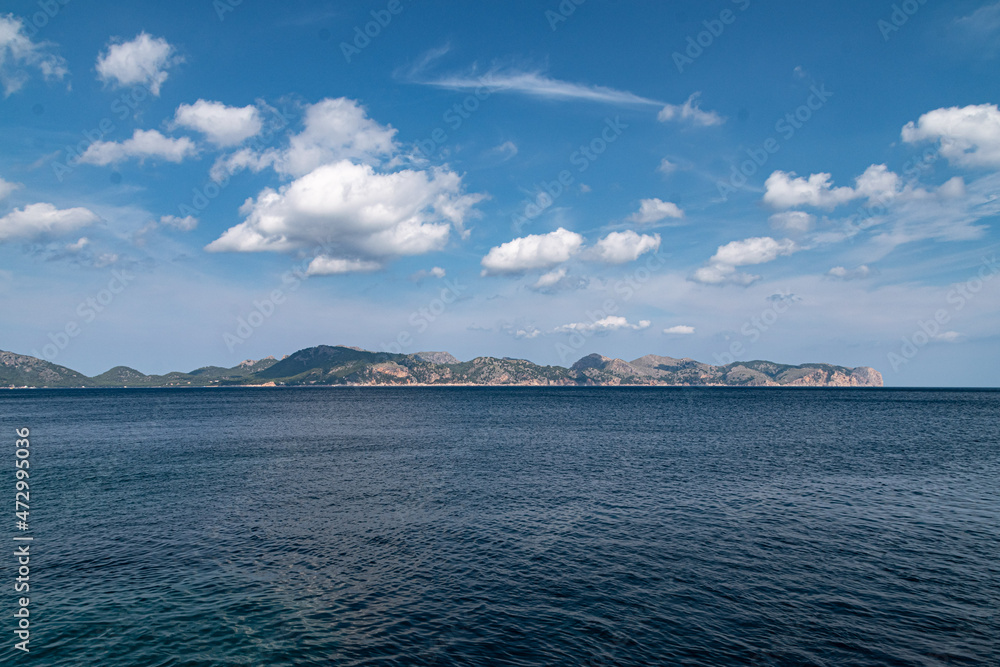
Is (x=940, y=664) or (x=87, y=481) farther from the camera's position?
(x=87, y=481)

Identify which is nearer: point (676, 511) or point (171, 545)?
point (171, 545)

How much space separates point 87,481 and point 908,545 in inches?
3750

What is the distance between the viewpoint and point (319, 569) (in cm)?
3775

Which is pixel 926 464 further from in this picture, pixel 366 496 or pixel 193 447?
pixel 193 447

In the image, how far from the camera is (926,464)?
257 ft

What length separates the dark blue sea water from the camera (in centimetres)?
2712

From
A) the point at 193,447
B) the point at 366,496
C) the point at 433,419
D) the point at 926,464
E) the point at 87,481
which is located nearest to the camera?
the point at 366,496

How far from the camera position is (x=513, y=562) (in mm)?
38844

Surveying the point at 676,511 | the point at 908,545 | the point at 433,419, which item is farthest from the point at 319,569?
the point at 433,419

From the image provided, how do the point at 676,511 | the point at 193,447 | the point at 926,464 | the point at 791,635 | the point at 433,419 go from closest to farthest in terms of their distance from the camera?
the point at 791,635 < the point at 676,511 < the point at 926,464 < the point at 193,447 < the point at 433,419

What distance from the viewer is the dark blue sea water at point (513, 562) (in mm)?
27125

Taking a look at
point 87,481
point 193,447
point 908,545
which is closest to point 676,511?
point 908,545

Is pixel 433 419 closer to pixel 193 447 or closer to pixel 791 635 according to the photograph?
pixel 193 447

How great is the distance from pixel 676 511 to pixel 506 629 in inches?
1189
